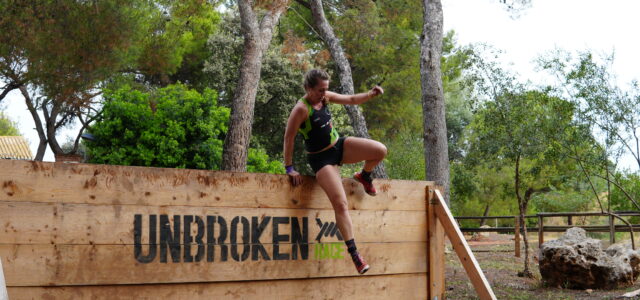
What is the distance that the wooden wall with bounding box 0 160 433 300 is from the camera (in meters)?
3.73

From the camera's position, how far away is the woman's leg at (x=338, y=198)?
14.5ft

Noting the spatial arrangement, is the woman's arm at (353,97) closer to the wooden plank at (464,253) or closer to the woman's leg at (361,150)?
the woman's leg at (361,150)

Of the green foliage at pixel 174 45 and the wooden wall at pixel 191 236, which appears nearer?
the wooden wall at pixel 191 236

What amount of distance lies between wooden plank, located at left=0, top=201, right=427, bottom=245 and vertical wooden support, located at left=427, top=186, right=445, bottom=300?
55cm

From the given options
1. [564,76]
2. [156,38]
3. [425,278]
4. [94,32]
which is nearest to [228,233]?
[425,278]

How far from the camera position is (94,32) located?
16375mm

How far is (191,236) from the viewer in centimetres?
417

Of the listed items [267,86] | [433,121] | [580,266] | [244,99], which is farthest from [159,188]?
[267,86]

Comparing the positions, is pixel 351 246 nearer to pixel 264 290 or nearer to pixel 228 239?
pixel 264 290

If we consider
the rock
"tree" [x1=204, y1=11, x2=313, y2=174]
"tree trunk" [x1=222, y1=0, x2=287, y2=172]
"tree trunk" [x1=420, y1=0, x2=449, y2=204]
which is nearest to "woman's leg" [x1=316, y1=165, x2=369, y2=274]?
the rock

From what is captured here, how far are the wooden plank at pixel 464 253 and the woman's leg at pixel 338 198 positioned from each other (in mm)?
1059

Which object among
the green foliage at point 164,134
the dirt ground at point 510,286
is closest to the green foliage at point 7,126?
the green foliage at point 164,134

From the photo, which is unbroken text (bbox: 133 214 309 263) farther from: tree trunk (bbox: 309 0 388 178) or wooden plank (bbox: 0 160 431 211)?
tree trunk (bbox: 309 0 388 178)

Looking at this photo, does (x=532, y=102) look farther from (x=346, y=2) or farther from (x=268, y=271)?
(x=346, y=2)
